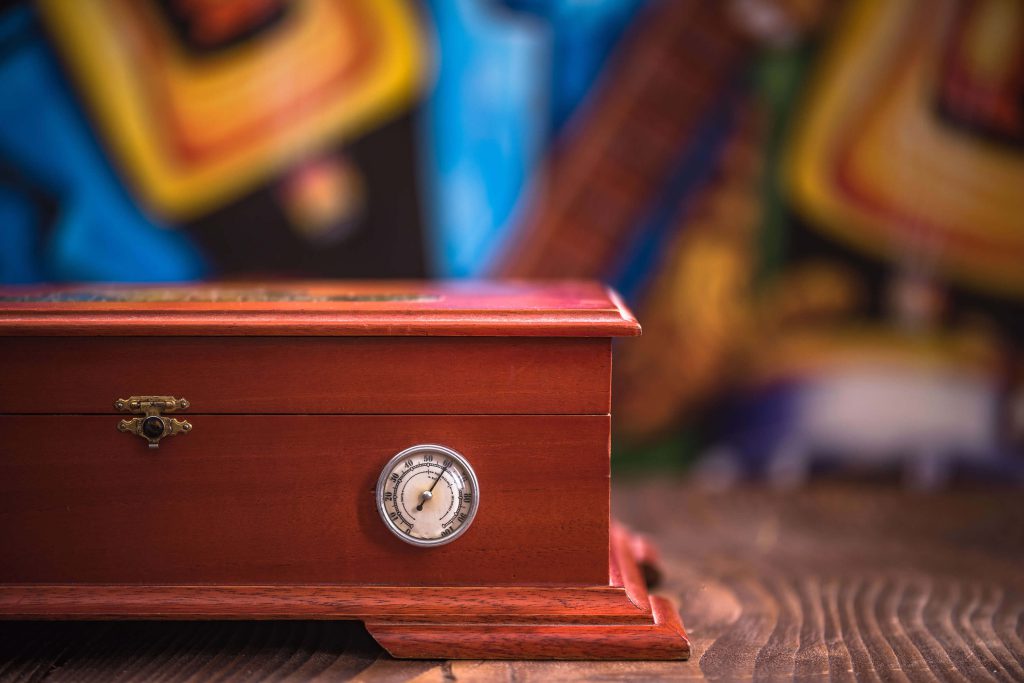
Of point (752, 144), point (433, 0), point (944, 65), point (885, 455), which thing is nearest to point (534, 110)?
point (433, 0)

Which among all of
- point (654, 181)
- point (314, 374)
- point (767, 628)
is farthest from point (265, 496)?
point (654, 181)

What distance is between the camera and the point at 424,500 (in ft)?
5.36

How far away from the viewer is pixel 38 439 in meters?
1.65

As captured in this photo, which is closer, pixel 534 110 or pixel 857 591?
pixel 857 591

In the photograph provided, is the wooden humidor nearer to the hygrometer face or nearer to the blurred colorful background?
the hygrometer face

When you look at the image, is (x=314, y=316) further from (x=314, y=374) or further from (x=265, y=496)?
(x=265, y=496)

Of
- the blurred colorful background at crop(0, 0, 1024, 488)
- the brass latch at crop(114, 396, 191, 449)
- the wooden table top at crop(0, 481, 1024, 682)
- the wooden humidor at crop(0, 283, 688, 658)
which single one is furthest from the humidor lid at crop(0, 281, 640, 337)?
the blurred colorful background at crop(0, 0, 1024, 488)

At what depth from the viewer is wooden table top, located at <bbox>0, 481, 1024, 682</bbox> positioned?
1.62 metres

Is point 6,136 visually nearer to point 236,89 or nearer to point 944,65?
point 236,89

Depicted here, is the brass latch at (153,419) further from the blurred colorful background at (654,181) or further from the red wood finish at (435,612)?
the blurred colorful background at (654,181)

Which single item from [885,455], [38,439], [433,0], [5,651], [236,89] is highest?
[433,0]

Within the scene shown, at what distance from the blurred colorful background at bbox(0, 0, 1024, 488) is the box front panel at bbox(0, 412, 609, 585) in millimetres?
1633

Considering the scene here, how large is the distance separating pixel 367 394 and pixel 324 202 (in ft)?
5.66

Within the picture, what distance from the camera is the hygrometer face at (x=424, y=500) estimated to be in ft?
5.37
